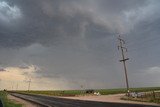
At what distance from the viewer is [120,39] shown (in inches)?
2714

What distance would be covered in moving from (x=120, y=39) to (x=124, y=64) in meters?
7.39

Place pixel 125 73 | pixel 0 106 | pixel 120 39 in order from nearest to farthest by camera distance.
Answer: pixel 0 106
pixel 125 73
pixel 120 39

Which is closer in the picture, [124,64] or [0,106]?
[0,106]

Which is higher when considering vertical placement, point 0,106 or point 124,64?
point 124,64

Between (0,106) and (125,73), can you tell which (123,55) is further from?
(0,106)

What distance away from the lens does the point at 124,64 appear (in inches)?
2544

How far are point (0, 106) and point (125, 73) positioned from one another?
181ft

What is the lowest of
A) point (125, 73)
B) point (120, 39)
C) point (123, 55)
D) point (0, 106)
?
point (0, 106)

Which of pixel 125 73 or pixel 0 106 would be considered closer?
pixel 0 106

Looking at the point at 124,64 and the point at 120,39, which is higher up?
the point at 120,39

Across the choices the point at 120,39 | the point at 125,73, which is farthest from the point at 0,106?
the point at 120,39

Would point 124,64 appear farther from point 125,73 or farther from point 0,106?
point 0,106

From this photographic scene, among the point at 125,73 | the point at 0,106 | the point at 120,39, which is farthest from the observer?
the point at 120,39

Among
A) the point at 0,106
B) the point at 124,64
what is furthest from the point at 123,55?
the point at 0,106
